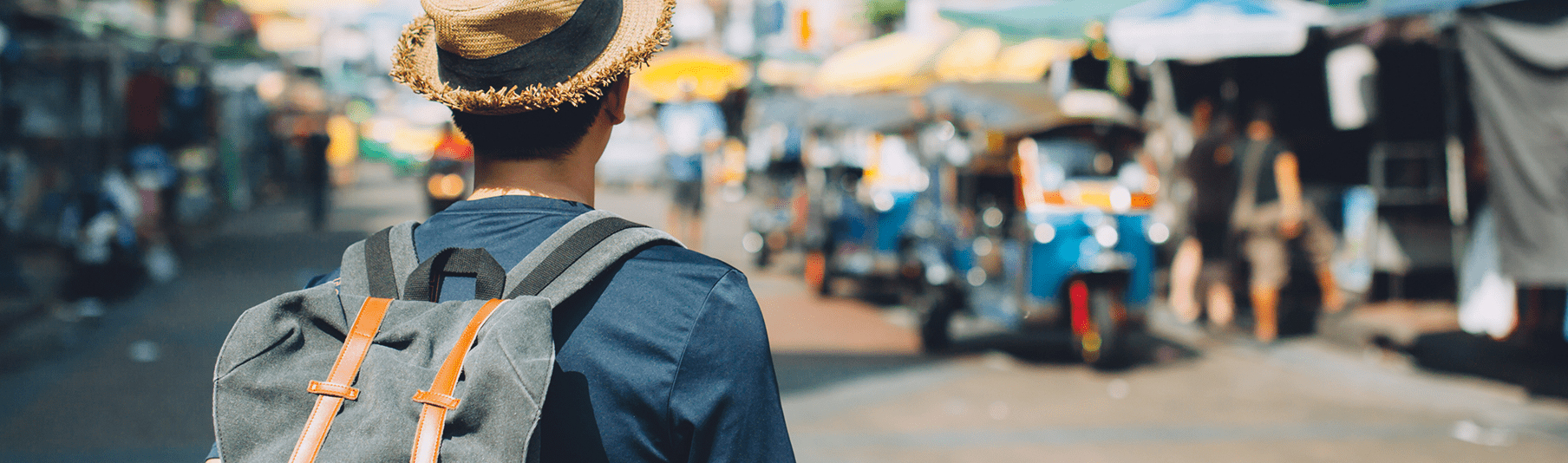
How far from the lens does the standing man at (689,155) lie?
14.6 meters

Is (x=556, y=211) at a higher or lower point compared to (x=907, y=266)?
higher

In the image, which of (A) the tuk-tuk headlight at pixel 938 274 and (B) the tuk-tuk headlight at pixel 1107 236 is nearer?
(B) the tuk-tuk headlight at pixel 1107 236

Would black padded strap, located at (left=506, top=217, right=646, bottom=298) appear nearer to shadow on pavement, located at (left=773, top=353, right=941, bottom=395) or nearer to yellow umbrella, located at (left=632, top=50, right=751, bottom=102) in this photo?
shadow on pavement, located at (left=773, top=353, right=941, bottom=395)

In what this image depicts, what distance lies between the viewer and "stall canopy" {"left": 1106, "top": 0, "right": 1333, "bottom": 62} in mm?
9359

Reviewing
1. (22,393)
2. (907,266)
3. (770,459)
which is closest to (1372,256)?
(907,266)

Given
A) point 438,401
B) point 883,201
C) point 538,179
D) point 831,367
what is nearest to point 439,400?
point 438,401

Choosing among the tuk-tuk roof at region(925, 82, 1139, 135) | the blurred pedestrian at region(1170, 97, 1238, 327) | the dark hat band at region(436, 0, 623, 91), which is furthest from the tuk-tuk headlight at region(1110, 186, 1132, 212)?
the dark hat band at region(436, 0, 623, 91)

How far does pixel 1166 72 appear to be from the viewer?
40.8 feet

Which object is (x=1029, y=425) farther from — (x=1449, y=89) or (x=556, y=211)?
(x=556, y=211)

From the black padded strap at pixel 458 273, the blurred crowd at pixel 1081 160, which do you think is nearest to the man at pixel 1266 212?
the blurred crowd at pixel 1081 160

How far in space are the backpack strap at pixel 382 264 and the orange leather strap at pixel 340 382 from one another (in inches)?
2.8

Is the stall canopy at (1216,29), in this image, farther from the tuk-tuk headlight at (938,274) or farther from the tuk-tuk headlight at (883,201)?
the tuk-tuk headlight at (883,201)

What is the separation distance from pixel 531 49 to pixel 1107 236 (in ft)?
23.7

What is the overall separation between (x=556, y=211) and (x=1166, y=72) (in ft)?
37.9
